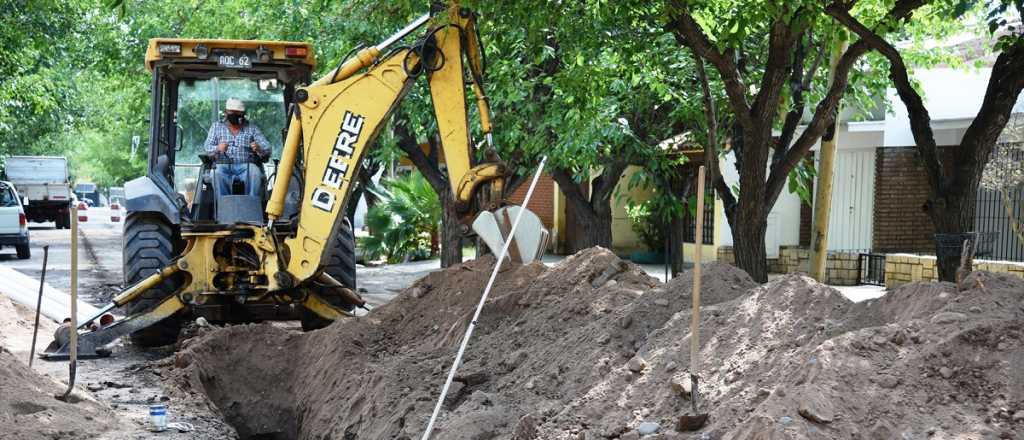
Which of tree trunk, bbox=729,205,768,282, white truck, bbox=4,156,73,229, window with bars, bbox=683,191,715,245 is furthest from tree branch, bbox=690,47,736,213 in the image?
white truck, bbox=4,156,73,229

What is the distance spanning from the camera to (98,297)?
54.0 ft

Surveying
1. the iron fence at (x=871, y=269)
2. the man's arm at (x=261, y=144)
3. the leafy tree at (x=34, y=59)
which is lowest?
the iron fence at (x=871, y=269)

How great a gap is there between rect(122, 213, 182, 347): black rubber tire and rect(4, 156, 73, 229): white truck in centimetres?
3121

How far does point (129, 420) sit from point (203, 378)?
71.1 inches

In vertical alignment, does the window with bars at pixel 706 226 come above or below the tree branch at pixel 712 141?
below

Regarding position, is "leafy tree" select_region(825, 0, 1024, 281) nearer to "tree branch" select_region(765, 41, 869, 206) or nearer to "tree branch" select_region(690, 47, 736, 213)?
"tree branch" select_region(765, 41, 869, 206)

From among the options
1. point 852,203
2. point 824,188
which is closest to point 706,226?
point 852,203

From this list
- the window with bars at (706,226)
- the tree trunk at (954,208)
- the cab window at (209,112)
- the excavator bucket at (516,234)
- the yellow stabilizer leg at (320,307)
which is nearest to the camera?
the excavator bucket at (516,234)

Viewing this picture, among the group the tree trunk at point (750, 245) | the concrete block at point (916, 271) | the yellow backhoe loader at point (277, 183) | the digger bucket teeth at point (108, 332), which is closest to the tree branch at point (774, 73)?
the tree trunk at point (750, 245)

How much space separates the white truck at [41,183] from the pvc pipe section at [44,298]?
25883mm

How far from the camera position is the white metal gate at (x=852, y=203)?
21219 mm

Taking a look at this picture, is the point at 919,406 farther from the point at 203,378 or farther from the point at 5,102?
the point at 5,102

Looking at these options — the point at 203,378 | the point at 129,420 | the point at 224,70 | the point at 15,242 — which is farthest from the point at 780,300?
the point at 15,242

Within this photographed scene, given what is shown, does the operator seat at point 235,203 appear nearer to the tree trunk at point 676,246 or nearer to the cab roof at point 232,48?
the cab roof at point 232,48
